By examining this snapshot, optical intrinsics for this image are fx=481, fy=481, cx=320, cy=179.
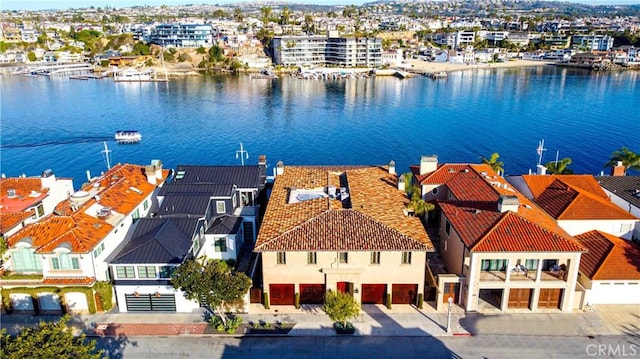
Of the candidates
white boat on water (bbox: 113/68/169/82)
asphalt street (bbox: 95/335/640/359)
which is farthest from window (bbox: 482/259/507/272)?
white boat on water (bbox: 113/68/169/82)

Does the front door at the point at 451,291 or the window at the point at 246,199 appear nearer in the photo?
the front door at the point at 451,291

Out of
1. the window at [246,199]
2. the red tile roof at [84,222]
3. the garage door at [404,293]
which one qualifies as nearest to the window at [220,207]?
the window at [246,199]

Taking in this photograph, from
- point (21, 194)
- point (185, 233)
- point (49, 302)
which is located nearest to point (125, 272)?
point (185, 233)

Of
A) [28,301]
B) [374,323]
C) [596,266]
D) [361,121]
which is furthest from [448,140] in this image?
[28,301]

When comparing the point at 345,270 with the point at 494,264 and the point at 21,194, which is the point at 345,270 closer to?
the point at 494,264

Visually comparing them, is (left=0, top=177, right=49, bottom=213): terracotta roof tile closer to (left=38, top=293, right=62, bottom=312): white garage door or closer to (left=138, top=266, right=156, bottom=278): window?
(left=38, top=293, right=62, bottom=312): white garage door

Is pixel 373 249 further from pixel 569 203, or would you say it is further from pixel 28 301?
pixel 28 301

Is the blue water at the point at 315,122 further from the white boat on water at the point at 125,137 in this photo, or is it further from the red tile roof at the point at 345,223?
the red tile roof at the point at 345,223
